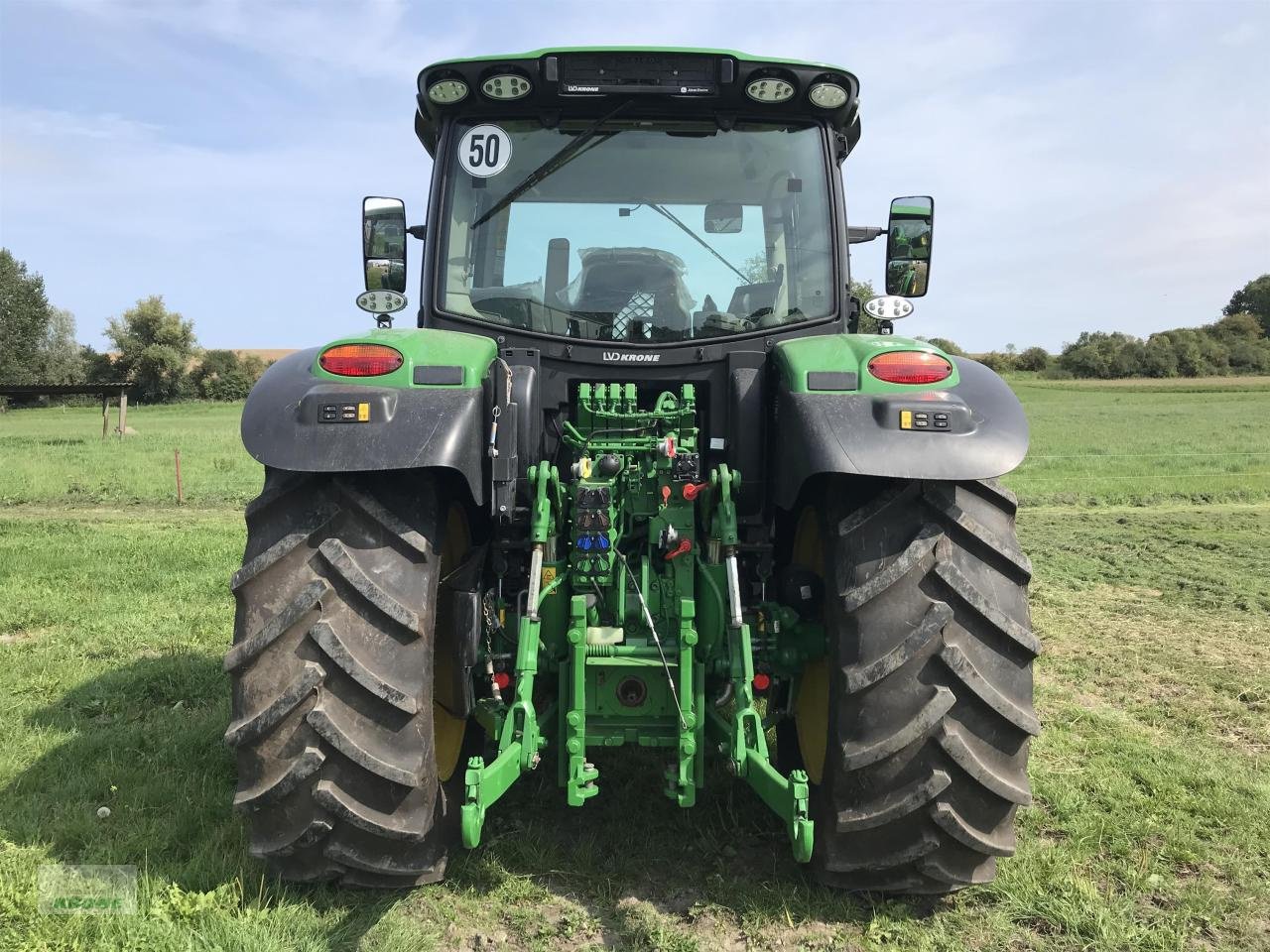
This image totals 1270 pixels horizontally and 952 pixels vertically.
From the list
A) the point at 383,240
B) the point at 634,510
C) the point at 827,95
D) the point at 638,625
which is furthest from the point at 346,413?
the point at 827,95

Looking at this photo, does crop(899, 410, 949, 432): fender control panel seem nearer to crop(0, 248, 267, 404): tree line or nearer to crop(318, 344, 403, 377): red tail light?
crop(318, 344, 403, 377): red tail light

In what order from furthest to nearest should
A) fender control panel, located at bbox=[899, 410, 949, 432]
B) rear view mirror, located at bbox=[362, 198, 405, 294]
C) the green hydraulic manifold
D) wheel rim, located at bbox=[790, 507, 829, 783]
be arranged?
rear view mirror, located at bbox=[362, 198, 405, 294]
wheel rim, located at bbox=[790, 507, 829, 783]
the green hydraulic manifold
fender control panel, located at bbox=[899, 410, 949, 432]

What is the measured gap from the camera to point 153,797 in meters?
3.65

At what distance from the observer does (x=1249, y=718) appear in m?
4.60

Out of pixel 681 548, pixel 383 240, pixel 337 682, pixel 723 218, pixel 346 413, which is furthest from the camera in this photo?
pixel 383 240

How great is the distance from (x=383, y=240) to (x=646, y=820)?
8.37 ft

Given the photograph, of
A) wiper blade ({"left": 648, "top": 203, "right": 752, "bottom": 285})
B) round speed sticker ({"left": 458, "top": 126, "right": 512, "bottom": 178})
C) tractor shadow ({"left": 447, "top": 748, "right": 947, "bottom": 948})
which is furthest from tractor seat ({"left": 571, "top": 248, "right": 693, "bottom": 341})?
tractor shadow ({"left": 447, "top": 748, "right": 947, "bottom": 948})

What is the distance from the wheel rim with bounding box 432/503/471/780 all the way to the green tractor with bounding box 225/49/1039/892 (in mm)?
15

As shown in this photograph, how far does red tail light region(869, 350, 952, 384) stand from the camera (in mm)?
2850

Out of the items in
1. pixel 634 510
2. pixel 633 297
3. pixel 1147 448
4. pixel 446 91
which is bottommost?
pixel 1147 448

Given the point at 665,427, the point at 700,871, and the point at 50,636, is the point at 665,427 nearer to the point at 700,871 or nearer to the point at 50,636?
the point at 700,871

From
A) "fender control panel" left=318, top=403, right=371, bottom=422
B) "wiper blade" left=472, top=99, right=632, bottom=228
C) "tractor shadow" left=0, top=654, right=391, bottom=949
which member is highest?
"wiper blade" left=472, top=99, right=632, bottom=228

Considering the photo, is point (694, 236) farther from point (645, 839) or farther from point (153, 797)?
point (153, 797)

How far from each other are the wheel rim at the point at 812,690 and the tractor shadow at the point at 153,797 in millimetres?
1436
